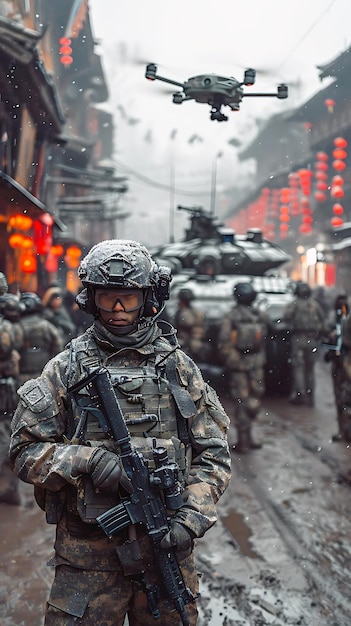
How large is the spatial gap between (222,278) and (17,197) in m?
4.24

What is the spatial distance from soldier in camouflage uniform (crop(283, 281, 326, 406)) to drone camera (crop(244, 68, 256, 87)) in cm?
552

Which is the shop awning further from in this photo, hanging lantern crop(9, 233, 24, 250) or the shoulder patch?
the shoulder patch

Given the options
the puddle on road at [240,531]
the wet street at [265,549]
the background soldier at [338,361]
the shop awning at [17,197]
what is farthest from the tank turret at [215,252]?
the puddle on road at [240,531]

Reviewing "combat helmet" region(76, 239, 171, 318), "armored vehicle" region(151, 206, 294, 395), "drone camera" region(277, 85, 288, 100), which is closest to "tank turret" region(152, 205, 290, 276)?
"armored vehicle" region(151, 206, 294, 395)

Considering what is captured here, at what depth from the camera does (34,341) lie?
24.4ft

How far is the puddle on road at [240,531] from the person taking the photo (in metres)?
4.82

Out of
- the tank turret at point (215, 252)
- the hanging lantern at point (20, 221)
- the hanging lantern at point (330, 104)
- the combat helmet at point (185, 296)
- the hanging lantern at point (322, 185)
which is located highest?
the hanging lantern at point (330, 104)

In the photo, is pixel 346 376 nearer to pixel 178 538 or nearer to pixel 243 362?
pixel 243 362

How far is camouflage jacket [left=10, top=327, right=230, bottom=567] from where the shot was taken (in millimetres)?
2510

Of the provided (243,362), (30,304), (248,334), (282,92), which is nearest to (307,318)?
(248,334)

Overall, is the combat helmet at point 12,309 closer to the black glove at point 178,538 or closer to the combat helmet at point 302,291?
the combat helmet at point 302,291

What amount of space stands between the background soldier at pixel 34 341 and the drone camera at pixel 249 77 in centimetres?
349

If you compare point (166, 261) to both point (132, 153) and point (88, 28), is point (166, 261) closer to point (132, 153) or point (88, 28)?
point (88, 28)

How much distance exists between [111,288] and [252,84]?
2.81 m
